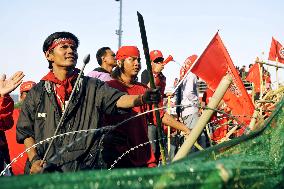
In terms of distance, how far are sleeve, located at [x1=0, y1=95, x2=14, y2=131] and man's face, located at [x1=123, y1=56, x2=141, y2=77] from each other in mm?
1358

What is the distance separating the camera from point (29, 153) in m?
3.85

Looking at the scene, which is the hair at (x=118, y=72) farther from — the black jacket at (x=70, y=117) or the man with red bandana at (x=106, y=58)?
the man with red bandana at (x=106, y=58)

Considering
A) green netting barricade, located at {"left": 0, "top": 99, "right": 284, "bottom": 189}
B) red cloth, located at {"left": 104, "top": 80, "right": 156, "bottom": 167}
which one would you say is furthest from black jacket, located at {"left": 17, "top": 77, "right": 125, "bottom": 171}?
green netting barricade, located at {"left": 0, "top": 99, "right": 284, "bottom": 189}

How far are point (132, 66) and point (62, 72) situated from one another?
45.5 inches

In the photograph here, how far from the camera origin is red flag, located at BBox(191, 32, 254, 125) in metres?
6.01

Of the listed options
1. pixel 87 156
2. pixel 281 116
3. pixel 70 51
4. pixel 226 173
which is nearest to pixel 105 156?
pixel 87 156

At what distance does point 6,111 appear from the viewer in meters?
4.17

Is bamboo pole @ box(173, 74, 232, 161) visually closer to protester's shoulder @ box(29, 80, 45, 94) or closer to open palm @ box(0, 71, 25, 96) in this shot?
protester's shoulder @ box(29, 80, 45, 94)

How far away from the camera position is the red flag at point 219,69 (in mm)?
6008

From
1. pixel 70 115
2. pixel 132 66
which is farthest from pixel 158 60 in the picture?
pixel 70 115

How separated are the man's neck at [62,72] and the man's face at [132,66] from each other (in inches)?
38.9

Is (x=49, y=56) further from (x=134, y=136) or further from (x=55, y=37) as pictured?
(x=134, y=136)

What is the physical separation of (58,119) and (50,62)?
0.78 m

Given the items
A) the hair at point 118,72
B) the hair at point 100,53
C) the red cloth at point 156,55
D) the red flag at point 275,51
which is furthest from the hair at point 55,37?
the red flag at point 275,51
